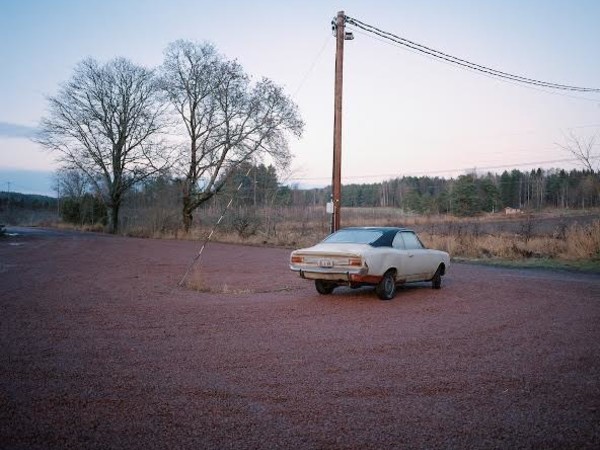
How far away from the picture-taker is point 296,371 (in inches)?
218

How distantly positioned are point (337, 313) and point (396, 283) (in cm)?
232

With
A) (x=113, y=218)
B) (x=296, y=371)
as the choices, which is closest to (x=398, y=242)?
(x=296, y=371)

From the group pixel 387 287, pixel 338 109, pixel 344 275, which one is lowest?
pixel 387 287

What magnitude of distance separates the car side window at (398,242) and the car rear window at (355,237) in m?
0.34

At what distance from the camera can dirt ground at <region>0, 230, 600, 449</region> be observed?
397 centimetres

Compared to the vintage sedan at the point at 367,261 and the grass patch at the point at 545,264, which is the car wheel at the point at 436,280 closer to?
the vintage sedan at the point at 367,261

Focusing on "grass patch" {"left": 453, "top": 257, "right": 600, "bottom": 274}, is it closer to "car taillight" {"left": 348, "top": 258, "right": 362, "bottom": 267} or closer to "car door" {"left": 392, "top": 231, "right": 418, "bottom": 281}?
"car door" {"left": 392, "top": 231, "right": 418, "bottom": 281}

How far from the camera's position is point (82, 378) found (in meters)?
5.20

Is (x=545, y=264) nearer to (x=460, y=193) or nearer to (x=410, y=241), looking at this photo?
(x=410, y=241)

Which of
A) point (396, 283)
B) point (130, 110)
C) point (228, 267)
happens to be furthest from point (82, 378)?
point (130, 110)

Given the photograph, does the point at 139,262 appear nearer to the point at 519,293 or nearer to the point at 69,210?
the point at 519,293

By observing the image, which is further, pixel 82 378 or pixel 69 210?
pixel 69 210

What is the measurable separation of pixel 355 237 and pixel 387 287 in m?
1.40

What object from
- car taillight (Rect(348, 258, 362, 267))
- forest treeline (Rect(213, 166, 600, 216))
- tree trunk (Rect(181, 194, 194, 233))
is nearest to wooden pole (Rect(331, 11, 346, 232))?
car taillight (Rect(348, 258, 362, 267))
